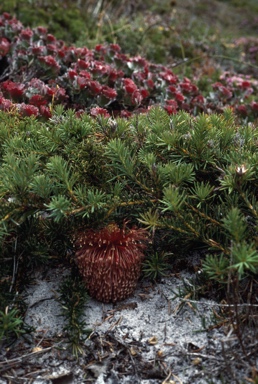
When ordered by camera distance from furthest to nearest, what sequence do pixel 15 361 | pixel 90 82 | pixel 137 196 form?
pixel 90 82 < pixel 137 196 < pixel 15 361

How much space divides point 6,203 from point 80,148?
0.56 meters

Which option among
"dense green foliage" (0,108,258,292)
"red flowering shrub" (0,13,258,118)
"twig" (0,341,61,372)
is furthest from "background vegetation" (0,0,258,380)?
"red flowering shrub" (0,13,258,118)

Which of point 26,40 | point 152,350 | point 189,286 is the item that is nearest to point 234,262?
point 189,286

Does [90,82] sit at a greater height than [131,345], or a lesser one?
greater

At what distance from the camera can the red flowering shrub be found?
370 cm

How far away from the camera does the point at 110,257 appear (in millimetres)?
2098

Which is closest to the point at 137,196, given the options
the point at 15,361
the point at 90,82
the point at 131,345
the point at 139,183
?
the point at 139,183

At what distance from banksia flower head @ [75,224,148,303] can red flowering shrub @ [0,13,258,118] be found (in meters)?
1.58

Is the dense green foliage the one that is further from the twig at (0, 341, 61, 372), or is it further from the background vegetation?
the twig at (0, 341, 61, 372)

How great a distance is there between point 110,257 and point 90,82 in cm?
215

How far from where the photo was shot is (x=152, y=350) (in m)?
2.09

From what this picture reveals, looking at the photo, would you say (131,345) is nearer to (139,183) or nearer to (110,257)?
(110,257)

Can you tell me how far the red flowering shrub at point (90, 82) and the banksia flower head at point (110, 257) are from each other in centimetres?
158

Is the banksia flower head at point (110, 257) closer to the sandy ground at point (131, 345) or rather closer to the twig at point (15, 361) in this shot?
the sandy ground at point (131, 345)
